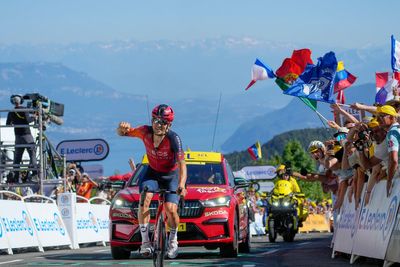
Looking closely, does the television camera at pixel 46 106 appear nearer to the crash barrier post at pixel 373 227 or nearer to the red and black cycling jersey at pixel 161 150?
the crash barrier post at pixel 373 227

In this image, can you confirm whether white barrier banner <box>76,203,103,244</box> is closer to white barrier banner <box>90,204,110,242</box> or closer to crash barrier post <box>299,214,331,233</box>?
white barrier banner <box>90,204,110,242</box>

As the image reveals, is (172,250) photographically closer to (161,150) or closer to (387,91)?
(161,150)

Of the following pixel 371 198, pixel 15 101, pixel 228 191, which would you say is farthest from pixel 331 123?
pixel 15 101

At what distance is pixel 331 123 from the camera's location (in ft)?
69.9

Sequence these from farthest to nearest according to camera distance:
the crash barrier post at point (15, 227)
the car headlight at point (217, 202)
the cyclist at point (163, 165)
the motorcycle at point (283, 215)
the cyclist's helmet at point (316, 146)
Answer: the motorcycle at point (283, 215), the cyclist's helmet at point (316, 146), the crash barrier post at point (15, 227), the car headlight at point (217, 202), the cyclist at point (163, 165)

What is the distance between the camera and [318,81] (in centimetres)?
2473

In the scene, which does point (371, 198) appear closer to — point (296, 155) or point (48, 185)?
point (48, 185)

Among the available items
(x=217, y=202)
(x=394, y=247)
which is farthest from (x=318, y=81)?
(x=394, y=247)

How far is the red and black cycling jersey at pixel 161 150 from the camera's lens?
14320 mm

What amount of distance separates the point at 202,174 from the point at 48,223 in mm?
5968

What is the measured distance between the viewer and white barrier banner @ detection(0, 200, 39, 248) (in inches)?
869

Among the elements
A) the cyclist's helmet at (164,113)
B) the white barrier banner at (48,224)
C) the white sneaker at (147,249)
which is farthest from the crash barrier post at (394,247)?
the white barrier banner at (48,224)

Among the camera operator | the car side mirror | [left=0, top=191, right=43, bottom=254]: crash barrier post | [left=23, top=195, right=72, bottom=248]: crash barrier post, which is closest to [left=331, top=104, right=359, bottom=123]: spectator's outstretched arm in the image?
the car side mirror

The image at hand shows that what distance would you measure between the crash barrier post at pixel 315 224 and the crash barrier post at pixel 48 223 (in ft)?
82.9
